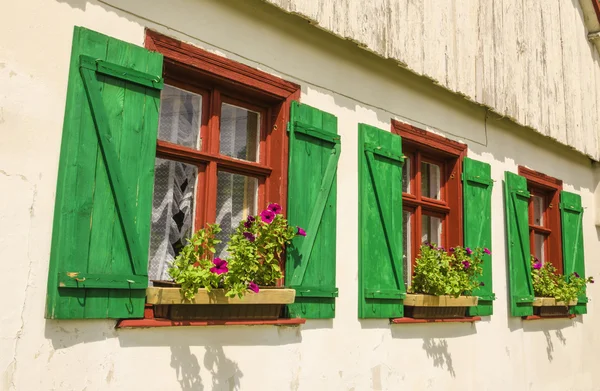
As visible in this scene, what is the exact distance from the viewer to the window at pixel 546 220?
767cm

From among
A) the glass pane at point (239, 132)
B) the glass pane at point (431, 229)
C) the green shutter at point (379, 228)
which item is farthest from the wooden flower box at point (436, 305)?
the glass pane at point (239, 132)

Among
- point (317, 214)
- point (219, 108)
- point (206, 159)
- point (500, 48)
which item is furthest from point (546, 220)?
point (206, 159)

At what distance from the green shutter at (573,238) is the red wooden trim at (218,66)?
4.65m

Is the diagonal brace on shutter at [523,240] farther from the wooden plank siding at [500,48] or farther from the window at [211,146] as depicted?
the window at [211,146]

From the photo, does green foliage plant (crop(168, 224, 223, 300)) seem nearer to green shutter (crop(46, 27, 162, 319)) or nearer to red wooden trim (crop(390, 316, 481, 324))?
green shutter (crop(46, 27, 162, 319))

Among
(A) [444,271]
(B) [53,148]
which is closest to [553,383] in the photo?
(A) [444,271]

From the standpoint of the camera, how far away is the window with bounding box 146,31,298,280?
3.95 meters

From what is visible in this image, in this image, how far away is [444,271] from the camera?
545cm

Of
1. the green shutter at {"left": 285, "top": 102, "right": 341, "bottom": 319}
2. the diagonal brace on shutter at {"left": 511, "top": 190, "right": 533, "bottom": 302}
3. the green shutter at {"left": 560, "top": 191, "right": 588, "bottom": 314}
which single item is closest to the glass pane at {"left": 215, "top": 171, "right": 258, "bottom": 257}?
the green shutter at {"left": 285, "top": 102, "right": 341, "bottom": 319}

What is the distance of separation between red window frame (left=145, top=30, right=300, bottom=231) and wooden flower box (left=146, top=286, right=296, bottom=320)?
58 cm

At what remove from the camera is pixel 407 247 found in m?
5.72

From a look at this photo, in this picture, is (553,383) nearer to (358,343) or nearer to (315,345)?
(358,343)

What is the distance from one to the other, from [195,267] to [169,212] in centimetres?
52

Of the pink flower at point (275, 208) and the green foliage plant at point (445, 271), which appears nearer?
the pink flower at point (275, 208)
